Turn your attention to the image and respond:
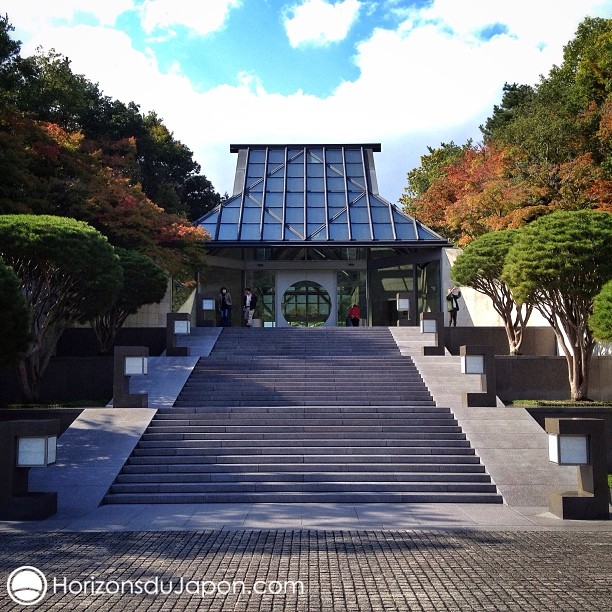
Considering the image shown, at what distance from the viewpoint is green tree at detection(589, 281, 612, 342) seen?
45.5 feet

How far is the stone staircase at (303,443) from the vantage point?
11273mm

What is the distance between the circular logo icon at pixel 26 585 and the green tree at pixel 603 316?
1152 cm

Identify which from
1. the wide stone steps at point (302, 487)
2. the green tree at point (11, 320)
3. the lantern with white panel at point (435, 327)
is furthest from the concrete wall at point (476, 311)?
the green tree at point (11, 320)

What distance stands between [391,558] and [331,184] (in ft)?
91.8

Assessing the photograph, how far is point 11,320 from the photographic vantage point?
11633 mm

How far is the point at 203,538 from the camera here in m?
8.15

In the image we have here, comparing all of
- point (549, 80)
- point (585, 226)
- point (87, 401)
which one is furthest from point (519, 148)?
point (87, 401)

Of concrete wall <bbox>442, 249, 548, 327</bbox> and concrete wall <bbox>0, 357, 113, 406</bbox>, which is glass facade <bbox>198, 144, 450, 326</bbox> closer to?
concrete wall <bbox>442, 249, 548, 327</bbox>


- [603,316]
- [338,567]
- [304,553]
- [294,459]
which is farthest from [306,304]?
[338,567]

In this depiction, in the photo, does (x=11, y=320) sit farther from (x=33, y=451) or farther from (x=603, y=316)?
(x=603, y=316)

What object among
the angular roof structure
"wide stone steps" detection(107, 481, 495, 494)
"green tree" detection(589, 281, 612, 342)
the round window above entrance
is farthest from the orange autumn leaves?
"wide stone steps" detection(107, 481, 495, 494)

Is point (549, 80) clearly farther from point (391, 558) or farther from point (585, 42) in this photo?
point (391, 558)

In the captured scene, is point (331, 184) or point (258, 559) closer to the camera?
point (258, 559)

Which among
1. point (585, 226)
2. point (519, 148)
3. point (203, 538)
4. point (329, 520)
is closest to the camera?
point (203, 538)
